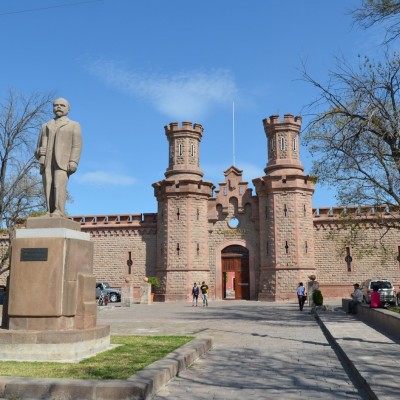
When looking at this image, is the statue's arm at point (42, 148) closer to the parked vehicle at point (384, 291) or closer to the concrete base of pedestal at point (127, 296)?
the concrete base of pedestal at point (127, 296)

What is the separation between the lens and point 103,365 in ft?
21.9

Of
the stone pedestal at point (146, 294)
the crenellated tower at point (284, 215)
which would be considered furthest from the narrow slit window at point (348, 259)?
the stone pedestal at point (146, 294)

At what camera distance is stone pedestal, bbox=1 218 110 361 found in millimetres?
7191

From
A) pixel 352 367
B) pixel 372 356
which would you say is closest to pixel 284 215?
pixel 372 356

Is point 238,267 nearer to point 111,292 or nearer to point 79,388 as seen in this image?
point 111,292

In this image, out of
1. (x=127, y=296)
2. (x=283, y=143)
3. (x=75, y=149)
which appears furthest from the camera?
(x=283, y=143)

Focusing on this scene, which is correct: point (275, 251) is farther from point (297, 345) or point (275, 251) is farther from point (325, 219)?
point (297, 345)

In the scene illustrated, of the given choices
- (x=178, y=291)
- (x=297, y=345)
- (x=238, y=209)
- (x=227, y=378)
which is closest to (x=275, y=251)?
(x=238, y=209)

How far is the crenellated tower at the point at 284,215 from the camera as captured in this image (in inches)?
1180

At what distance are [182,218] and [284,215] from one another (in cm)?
693

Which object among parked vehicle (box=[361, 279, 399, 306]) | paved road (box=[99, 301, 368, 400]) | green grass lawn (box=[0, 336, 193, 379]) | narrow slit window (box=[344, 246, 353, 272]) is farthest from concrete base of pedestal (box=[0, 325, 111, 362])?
narrow slit window (box=[344, 246, 353, 272])

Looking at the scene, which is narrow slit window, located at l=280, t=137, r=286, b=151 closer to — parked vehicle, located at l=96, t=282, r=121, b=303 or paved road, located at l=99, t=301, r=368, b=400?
parked vehicle, located at l=96, t=282, r=121, b=303

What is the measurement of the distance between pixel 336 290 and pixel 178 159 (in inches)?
567

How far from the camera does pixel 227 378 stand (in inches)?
270
